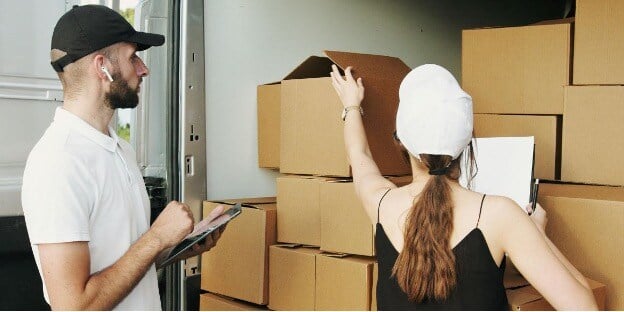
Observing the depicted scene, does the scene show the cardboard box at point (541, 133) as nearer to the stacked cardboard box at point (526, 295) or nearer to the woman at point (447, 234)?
the stacked cardboard box at point (526, 295)

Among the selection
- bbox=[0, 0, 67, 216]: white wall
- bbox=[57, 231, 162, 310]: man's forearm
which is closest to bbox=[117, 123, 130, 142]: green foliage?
bbox=[0, 0, 67, 216]: white wall

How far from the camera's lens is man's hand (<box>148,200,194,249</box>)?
1.77 m

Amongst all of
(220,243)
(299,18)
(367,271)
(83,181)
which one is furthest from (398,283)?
(299,18)

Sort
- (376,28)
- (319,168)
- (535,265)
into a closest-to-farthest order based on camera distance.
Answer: (535,265) → (319,168) → (376,28)

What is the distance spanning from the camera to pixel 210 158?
8.90 feet

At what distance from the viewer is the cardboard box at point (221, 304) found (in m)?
2.59

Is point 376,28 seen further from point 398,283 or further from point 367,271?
point 398,283

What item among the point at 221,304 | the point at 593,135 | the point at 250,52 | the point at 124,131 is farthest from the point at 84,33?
the point at 593,135

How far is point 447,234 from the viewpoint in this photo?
158 cm

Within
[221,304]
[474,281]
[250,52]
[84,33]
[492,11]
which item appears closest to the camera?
[474,281]

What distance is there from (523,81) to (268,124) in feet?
3.09

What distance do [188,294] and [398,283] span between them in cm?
122

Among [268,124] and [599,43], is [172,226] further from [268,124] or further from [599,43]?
[599,43]

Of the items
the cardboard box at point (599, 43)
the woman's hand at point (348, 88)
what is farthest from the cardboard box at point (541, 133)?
the woman's hand at point (348, 88)
